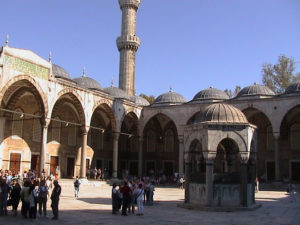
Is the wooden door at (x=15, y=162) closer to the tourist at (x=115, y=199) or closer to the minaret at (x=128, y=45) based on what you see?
the tourist at (x=115, y=199)

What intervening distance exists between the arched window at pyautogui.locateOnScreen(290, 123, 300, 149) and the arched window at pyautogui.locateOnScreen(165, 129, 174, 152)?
8499 mm

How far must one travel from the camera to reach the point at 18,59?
1617 cm

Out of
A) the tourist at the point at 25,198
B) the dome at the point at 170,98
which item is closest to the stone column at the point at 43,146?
the tourist at the point at 25,198

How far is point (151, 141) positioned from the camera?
2830cm

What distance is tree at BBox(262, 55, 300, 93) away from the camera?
3300 centimetres

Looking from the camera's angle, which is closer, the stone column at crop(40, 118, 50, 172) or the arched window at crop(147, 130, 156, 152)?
the stone column at crop(40, 118, 50, 172)

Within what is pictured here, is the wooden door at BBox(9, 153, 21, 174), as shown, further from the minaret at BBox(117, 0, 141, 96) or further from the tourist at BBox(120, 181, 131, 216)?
the minaret at BBox(117, 0, 141, 96)

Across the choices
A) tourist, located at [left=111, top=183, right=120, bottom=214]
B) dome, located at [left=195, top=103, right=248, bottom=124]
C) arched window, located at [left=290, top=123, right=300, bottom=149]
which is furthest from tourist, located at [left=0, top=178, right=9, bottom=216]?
arched window, located at [left=290, top=123, right=300, bottom=149]

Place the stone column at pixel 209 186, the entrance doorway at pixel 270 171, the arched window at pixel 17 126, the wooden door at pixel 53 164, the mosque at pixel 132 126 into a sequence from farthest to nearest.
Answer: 1. the entrance doorway at pixel 270 171
2. the wooden door at pixel 53 164
3. the arched window at pixel 17 126
4. the mosque at pixel 132 126
5. the stone column at pixel 209 186

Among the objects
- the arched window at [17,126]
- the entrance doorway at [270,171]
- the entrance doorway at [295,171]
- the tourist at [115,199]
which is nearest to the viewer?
the tourist at [115,199]

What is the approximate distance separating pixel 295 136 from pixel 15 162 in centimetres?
1746

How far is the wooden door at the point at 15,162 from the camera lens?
20.1 meters

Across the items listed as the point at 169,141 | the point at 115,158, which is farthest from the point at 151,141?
the point at 115,158

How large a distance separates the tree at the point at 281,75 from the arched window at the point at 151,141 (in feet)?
42.7
